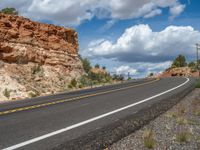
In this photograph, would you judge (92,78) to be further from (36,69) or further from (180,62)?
(180,62)

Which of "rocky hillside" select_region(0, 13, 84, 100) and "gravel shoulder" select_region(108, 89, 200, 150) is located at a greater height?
"rocky hillside" select_region(0, 13, 84, 100)

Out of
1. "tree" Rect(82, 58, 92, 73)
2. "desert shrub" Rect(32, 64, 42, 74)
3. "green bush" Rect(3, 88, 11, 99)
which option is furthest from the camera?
"tree" Rect(82, 58, 92, 73)

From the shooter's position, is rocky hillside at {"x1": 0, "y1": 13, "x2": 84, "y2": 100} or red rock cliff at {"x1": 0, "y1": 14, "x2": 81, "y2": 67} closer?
rocky hillside at {"x1": 0, "y1": 13, "x2": 84, "y2": 100}

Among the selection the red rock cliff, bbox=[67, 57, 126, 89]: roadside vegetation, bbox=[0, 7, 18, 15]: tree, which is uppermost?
bbox=[0, 7, 18, 15]: tree

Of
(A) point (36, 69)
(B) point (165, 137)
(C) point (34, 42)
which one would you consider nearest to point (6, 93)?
(A) point (36, 69)

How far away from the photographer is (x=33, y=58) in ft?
121

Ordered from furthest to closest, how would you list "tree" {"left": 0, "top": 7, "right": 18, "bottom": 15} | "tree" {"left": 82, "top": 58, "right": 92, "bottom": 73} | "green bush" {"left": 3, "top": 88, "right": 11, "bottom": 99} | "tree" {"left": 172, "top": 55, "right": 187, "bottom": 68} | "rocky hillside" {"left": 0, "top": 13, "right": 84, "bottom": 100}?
"tree" {"left": 172, "top": 55, "right": 187, "bottom": 68} → "tree" {"left": 82, "top": 58, "right": 92, "bottom": 73} → "tree" {"left": 0, "top": 7, "right": 18, "bottom": 15} → "rocky hillside" {"left": 0, "top": 13, "right": 84, "bottom": 100} → "green bush" {"left": 3, "top": 88, "right": 11, "bottom": 99}

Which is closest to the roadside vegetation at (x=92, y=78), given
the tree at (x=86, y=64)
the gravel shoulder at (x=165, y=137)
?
the tree at (x=86, y=64)

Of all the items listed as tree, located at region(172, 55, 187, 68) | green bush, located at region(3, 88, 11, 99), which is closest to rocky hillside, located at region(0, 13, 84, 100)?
green bush, located at region(3, 88, 11, 99)

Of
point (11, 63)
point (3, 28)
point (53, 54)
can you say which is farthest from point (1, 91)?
point (53, 54)

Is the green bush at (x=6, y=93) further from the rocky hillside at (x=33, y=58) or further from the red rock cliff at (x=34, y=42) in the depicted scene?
the red rock cliff at (x=34, y=42)

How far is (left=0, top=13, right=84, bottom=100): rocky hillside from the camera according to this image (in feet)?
102

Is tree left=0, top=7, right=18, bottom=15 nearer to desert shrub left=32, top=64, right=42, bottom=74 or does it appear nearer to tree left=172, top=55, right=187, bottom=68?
desert shrub left=32, top=64, right=42, bottom=74

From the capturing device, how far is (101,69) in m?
81.5
